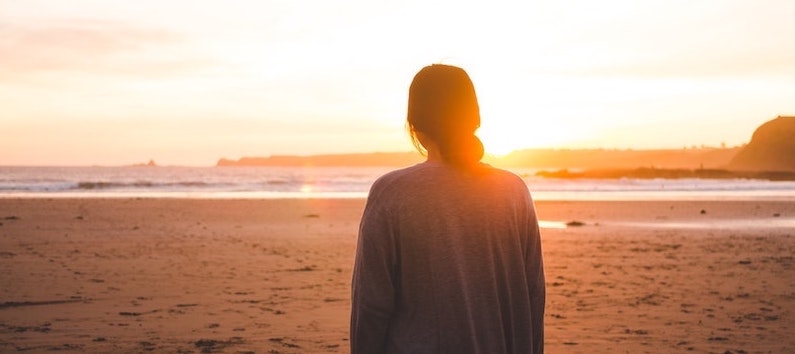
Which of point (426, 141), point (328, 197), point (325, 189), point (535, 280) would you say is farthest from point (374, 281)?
point (325, 189)

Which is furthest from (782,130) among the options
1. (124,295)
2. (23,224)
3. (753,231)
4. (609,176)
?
(124,295)

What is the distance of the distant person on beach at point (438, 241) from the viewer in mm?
2285

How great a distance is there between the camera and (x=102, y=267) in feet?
36.1

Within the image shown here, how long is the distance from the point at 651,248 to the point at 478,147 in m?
12.5

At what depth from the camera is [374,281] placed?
228 centimetres

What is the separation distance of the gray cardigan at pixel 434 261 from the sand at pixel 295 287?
13.9ft

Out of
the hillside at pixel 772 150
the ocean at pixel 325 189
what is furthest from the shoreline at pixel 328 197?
the hillside at pixel 772 150

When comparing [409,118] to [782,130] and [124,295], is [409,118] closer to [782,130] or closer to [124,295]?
[124,295]

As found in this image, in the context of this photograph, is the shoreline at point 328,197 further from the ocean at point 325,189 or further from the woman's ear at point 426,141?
the woman's ear at point 426,141

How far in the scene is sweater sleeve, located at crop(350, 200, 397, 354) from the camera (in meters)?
2.27

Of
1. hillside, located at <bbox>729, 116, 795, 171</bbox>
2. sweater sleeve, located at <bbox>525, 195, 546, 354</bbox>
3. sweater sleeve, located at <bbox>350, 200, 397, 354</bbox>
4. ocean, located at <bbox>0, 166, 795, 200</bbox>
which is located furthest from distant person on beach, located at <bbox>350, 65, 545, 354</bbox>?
hillside, located at <bbox>729, 116, 795, 171</bbox>

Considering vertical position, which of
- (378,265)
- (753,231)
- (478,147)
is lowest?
(753,231)

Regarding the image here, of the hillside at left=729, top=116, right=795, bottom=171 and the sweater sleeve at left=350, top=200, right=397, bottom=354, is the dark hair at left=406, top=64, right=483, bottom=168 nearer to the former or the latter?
the sweater sleeve at left=350, top=200, right=397, bottom=354

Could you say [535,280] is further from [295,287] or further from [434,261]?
[295,287]
